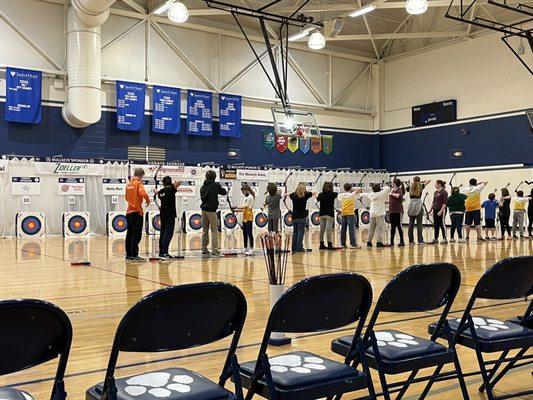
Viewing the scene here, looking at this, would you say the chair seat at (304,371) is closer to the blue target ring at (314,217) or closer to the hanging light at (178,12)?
the hanging light at (178,12)

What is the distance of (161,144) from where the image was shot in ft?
62.2

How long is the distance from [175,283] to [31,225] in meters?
10.4

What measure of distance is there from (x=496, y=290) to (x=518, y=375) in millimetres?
860

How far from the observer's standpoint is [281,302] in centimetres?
217

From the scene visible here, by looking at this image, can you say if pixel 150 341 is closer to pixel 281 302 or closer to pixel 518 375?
pixel 281 302

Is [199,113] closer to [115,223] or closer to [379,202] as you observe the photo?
[115,223]

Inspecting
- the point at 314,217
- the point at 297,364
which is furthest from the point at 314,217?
the point at 297,364

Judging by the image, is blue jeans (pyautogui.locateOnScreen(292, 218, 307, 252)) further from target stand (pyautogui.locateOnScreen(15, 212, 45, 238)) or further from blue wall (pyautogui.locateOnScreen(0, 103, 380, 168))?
blue wall (pyautogui.locateOnScreen(0, 103, 380, 168))

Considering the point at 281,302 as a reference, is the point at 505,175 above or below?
above

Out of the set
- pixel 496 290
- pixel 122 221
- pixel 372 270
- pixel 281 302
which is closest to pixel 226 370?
pixel 281 302

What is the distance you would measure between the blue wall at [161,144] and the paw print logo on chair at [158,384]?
15.8 meters

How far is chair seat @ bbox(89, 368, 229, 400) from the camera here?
201cm

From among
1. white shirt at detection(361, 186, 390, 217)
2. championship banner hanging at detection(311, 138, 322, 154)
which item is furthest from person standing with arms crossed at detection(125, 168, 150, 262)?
championship banner hanging at detection(311, 138, 322, 154)

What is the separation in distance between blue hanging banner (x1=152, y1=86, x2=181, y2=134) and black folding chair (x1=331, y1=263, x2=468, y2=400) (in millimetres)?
16737
